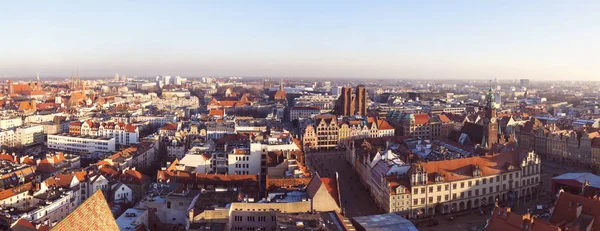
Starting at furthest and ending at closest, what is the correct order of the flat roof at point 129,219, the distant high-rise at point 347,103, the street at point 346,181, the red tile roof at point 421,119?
the distant high-rise at point 347,103, the red tile roof at point 421,119, the street at point 346,181, the flat roof at point 129,219

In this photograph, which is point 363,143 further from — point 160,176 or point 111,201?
point 111,201

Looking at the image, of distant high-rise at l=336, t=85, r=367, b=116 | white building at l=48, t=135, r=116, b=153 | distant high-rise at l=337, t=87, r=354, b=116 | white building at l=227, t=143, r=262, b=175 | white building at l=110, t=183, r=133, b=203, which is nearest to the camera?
white building at l=110, t=183, r=133, b=203

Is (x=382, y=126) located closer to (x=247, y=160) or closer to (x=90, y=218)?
Answer: (x=247, y=160)

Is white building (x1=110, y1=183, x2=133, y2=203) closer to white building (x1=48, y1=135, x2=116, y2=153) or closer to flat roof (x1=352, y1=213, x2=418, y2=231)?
flat roof (x1=352, y1=213, x2=418, y2=231)

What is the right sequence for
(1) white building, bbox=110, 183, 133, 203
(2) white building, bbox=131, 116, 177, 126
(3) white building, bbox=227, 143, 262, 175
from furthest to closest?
(2) white building, bbox=131, 116, 177, 126
(3) white building, bbox=227, 143, 262, 175
(1) white building, bbox=110, 183, 133, 203

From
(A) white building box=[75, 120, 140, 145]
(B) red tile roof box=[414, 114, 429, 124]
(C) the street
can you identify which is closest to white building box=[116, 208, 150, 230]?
(C) the street

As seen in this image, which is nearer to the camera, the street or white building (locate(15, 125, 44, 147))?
the street

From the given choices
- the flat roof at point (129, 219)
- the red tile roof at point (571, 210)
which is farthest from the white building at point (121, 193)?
the red tile roof at point (571, 210)

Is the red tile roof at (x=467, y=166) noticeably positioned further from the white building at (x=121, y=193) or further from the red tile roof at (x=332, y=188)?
the white building at (x=121, y=193)

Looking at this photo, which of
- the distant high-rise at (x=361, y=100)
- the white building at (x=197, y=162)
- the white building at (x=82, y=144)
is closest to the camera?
the white building at (x=197, y=162)
